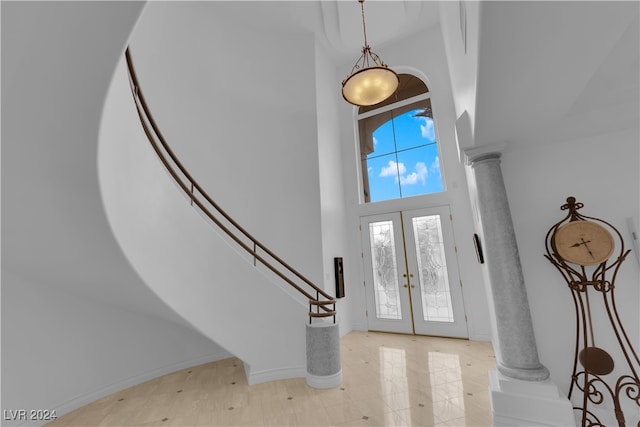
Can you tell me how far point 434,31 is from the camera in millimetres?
6840

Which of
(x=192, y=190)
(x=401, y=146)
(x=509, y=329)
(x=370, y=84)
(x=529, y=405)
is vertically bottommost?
(x=529, y=405)

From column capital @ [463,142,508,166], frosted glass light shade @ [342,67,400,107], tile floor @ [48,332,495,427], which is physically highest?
frosted glass light shade @ [342,67,400,107]

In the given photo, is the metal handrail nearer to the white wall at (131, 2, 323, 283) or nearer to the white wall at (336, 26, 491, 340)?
the white wall at (131, 2, 323, 283)

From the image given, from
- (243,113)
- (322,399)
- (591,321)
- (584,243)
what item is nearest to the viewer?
(584,243)

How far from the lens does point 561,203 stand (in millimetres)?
2816

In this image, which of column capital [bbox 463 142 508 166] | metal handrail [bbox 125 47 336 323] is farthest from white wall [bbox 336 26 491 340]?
column capital [bbox 463 142 508 166]

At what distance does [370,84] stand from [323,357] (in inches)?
162

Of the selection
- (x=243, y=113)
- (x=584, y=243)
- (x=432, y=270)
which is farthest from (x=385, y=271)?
(x=243, y=113)

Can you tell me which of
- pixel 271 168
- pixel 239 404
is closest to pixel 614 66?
pixel 239 404

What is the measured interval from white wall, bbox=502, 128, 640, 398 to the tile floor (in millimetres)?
1118

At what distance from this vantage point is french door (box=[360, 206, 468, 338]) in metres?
5.84

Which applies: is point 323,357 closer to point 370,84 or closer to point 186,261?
point 186,261

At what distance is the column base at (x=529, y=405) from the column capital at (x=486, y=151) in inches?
88.1

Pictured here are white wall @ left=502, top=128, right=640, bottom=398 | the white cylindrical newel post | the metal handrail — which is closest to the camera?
white wall @ left=502, top=128, right=640, bottom=398
